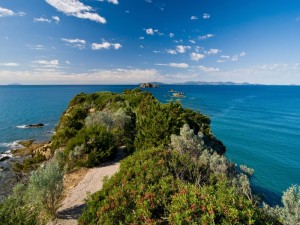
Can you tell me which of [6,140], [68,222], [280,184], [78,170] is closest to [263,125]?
[280,184]

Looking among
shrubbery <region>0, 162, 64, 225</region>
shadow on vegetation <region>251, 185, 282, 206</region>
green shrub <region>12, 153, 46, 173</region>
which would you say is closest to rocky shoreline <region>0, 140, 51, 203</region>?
green shrub <region>12, 153, 46, 173</region>

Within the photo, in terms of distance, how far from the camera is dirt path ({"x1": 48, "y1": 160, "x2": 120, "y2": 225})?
38.7ft

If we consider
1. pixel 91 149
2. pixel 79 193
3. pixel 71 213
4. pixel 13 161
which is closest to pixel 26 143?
pixel 13 161

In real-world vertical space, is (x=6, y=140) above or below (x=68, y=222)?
below

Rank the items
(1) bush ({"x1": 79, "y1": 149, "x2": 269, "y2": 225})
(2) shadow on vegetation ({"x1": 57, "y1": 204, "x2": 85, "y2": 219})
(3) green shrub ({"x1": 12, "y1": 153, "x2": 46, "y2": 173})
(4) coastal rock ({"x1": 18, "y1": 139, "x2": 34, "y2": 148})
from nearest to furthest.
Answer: (1) bush ({"x1": 79, "y1": 149, "x2": 269, "y2": 225}), (2) shadow on vegetation ({"x1": 57, "y1": 204, "x2": 85, "y2": 219}), (3) green shrub ({"x1": 12, "y1": 153, "x2": 46, "y2": 173}), (4) coastal rock ({"x1": 18, "y1": 139, "x2": 34, "y2": 148})

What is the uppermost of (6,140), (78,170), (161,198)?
(161,198)

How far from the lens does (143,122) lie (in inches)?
800

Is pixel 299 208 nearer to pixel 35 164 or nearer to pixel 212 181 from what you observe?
pixel 212 181

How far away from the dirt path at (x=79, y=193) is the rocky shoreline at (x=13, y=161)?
25.1 feet

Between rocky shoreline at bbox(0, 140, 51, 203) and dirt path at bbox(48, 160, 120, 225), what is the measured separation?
764 centimetres

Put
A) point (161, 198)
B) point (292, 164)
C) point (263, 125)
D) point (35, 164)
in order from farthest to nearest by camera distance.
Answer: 1. point (263, 125)
2. point (292, 164)
3. point (35, 164)
4. point (161, 198)

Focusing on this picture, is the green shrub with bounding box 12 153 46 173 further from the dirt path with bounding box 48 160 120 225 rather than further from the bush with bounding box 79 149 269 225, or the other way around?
the bush with bounding box 79 149 269 225

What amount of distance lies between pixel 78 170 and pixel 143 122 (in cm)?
741

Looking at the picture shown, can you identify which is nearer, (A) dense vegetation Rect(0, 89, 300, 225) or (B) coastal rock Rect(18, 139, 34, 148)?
(A) dense vegetation Rect(0, 89, 300, 225)
